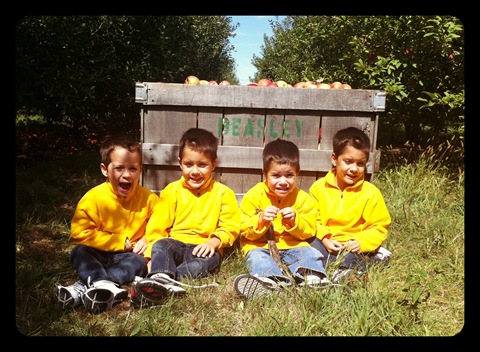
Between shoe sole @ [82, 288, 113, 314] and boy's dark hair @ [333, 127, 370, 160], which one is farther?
boy's dark hair @ [333, 127, 370, 160]

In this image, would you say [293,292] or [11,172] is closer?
[11,172]

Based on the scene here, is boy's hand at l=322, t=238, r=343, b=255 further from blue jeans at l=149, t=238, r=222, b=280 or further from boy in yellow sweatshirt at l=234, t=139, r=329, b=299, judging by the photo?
blue jeans at l=149, t=238, r=222, b=280

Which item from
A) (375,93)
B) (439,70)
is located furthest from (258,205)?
(439,70)

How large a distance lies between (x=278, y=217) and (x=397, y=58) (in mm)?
2546

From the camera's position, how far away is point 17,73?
14.4ft

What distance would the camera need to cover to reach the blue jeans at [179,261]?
9.53ft

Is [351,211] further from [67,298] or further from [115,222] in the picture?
[67,298]

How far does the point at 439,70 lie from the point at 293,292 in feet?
10.3

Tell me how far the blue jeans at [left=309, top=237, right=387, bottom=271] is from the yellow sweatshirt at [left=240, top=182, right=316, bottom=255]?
81mm

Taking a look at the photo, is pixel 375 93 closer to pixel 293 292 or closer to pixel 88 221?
pixel 293 292

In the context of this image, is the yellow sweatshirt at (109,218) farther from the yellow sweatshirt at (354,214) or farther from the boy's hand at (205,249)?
the yellow sweatshirt at (354,214)

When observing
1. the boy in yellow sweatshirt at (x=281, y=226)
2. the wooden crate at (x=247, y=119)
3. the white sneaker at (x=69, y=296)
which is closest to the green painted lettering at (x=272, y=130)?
the wooden crate at (x=247, y=119)

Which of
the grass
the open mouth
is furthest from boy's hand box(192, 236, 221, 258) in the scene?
the open mouth

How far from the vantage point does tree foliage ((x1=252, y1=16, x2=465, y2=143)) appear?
4.38 m
